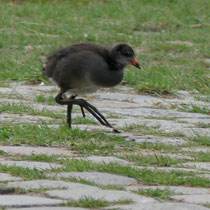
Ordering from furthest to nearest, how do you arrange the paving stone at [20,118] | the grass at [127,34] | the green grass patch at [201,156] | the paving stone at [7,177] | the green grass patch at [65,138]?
1. the grass at [127,34]
2. the paving stone at [20,118]
3. the green grass patch at [65,138]
4. the green grass patch at [201,156]
5. the paving stone at [7,177]

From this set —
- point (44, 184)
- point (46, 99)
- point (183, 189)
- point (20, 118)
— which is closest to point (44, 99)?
point (46, 99)

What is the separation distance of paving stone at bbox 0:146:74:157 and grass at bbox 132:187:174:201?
1.32m

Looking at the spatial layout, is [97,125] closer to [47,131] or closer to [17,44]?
[47,131]

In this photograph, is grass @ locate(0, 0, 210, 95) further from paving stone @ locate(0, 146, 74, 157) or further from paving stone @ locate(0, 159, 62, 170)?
paving stone @ locate(0, 159, 62, 170)

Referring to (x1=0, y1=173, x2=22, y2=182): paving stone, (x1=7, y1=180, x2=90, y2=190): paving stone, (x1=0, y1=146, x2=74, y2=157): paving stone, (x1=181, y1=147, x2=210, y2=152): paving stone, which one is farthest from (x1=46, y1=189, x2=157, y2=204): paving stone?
(x1=181, y1=147, x2=210, y2=152): paving stone

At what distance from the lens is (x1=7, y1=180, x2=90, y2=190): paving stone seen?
511 centimetres

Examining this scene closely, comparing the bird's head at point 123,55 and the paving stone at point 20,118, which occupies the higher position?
the bird's head at point 123,55

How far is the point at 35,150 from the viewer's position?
637 cm

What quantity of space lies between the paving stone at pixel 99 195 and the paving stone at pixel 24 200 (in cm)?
13

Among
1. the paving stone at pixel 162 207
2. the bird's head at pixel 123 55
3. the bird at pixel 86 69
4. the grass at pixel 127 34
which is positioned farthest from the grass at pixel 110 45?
the bird's head at pixel 123 55

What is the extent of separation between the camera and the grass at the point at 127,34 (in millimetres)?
10109

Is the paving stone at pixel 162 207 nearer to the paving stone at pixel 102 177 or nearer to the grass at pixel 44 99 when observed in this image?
the paving stone at pixel 102 177

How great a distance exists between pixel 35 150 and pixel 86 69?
118 cm

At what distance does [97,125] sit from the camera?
7801 mm
